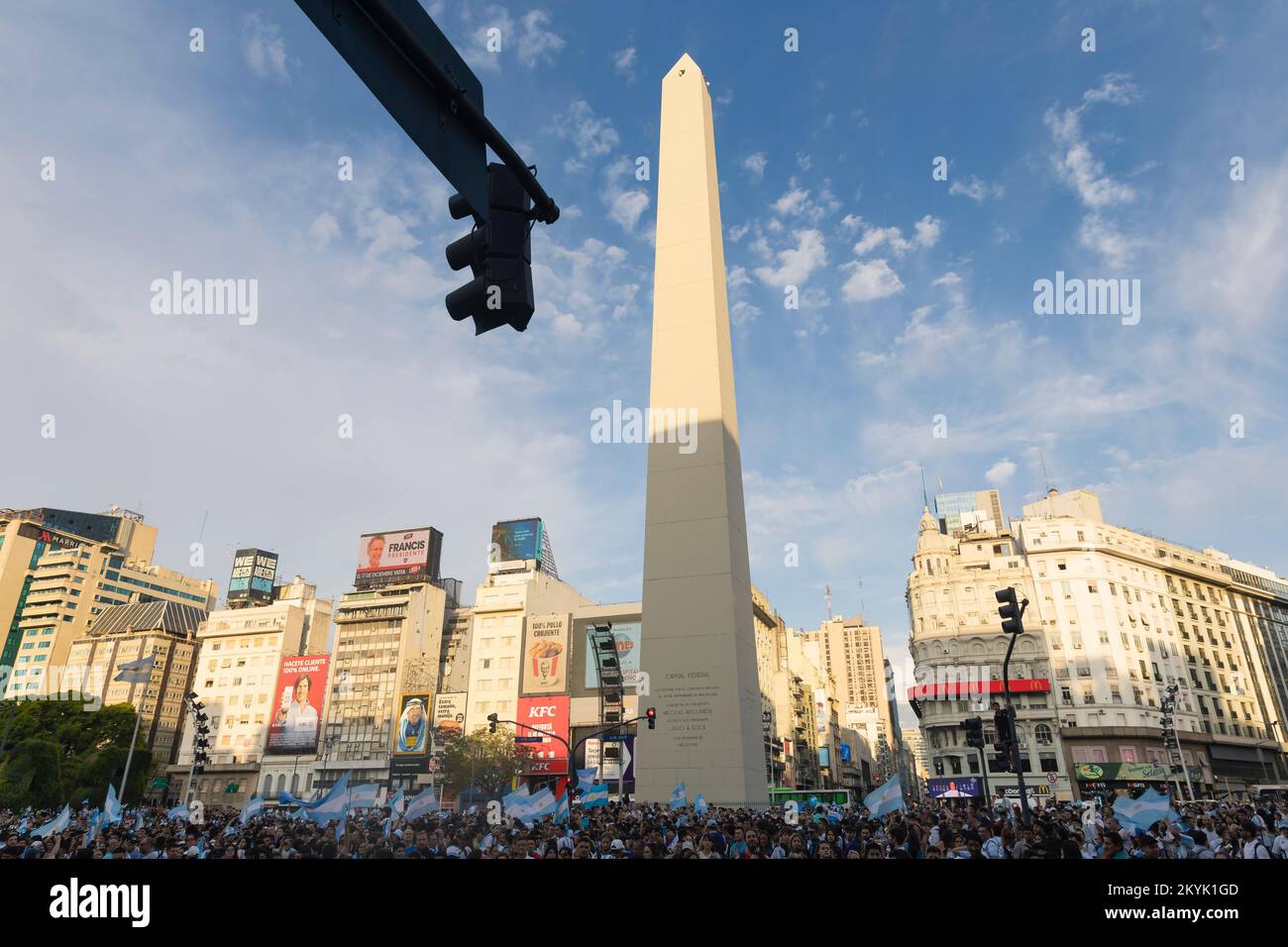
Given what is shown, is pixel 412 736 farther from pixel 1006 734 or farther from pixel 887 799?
pixel 1006 734

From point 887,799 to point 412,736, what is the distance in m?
73.0

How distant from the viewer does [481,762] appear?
71375 mm

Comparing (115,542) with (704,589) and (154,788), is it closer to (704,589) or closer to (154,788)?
(154,788)

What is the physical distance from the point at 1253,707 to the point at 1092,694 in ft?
80.9

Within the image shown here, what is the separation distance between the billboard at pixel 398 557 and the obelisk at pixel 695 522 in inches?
2898

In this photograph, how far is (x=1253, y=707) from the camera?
76938 mm

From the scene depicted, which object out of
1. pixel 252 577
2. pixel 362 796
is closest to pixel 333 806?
pixel 362 796

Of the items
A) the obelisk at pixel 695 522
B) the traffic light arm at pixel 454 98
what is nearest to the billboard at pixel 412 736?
the obelisk at pixel 695 522

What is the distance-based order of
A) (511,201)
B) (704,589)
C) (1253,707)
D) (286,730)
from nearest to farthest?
(511,201)
(704,589)
(1253,707)
(286,730)

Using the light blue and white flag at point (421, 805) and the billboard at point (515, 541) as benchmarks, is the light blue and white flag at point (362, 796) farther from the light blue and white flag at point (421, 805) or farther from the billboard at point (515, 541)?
the billboard at point (515, 541)

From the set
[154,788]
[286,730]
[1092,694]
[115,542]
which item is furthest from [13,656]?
[1092,694]

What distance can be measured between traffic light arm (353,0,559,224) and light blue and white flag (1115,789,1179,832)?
15846mm

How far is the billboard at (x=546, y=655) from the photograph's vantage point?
83.6 meters
